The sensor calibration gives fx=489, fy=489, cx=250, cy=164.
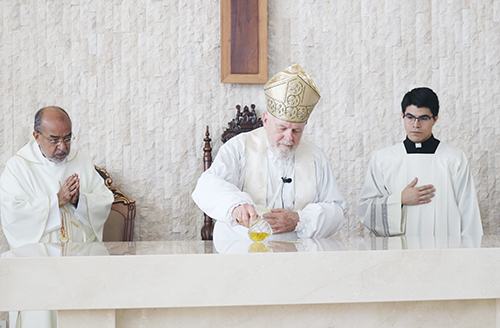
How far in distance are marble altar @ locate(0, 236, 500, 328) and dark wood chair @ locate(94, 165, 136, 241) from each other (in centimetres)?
203

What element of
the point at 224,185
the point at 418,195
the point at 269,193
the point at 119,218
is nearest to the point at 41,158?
the point at 119,218

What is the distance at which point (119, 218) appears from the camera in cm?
429

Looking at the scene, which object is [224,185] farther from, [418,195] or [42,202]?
[418,195]

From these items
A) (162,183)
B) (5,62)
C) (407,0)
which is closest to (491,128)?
(407,0)

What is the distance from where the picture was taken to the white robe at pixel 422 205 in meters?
3.55

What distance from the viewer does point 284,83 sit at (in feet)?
9.93

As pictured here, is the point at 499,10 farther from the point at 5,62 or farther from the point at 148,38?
the point at 5,62

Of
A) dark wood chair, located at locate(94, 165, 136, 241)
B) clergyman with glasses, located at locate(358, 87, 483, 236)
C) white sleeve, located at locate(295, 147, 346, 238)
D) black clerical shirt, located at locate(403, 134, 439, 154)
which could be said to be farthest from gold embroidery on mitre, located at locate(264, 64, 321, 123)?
dark wood chair, located at locate(94, 165, 136, 241)

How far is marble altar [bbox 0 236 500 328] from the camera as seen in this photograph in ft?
6.24

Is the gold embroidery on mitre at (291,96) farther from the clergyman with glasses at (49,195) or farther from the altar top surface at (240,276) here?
the clergyman with glasses at (49,195)

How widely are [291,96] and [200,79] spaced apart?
1.83 metres

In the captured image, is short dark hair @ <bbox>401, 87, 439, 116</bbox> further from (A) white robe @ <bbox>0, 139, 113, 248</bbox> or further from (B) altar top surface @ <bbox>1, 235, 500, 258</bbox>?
(A) white robe @ <bbox>0, 139, 113, 248</bbox>

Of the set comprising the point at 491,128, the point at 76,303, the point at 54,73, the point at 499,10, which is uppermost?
the point at 499,10

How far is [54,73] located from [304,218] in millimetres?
2943
